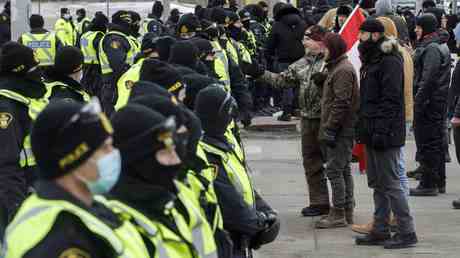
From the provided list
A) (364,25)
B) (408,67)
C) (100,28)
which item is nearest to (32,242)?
(364,25)

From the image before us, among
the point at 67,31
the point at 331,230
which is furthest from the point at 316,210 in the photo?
the point at 67,31

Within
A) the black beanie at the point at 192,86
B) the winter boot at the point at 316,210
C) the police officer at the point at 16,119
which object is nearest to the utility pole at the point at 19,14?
the winter boot at the point at 316,210

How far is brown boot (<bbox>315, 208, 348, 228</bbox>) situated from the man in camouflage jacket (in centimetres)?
50

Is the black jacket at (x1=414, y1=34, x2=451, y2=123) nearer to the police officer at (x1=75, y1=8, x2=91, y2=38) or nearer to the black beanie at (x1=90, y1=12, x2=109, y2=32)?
the black beanie at (x1=90, y1=12, x2=109, y2=32)

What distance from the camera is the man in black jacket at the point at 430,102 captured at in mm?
11812

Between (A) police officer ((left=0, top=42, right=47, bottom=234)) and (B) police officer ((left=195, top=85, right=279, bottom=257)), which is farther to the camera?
(A) police officer ((left=0, top=42, right=47, bottom=234))

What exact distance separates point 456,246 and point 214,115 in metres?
4.57

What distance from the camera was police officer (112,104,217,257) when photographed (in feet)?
13.7

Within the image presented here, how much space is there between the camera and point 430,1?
2152 cm

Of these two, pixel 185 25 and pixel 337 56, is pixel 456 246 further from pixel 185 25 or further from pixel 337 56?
pixel 185 25

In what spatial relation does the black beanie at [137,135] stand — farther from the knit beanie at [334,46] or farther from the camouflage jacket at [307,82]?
the camouflage jacket at [307,82]

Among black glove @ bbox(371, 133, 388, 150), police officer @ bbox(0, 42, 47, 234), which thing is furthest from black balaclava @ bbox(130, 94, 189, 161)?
black glove @ bbox(371, 133, 388, 150)

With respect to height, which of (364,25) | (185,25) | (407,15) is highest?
(364,25)

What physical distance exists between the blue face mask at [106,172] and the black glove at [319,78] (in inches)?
267
